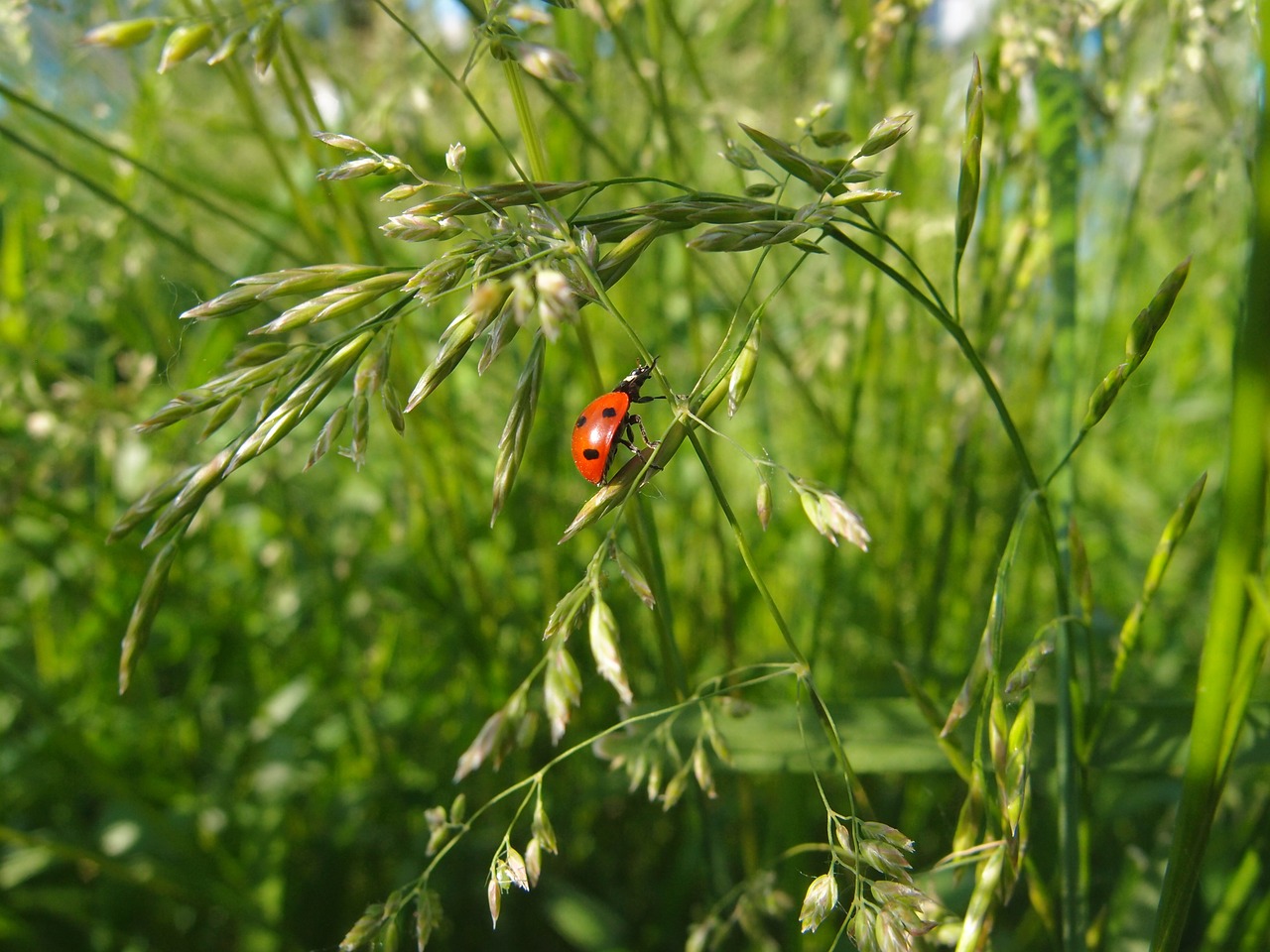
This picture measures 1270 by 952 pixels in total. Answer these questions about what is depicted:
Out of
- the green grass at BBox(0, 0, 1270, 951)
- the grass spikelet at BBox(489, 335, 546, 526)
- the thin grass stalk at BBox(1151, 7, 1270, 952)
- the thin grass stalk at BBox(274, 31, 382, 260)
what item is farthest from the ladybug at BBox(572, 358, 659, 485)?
the thin grass stalk at BBox(1151, 7, 1270, 952)

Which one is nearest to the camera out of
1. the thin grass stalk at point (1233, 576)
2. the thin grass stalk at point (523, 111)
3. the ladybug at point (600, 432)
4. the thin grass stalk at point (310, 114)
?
the thin grass stalk at point (1233, 576)

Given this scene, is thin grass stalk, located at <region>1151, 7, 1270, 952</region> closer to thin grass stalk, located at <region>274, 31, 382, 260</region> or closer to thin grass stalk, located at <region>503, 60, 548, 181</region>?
thin grass stalk, located at <region>503, 60, 548, 181</region>

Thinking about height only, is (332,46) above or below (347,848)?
above

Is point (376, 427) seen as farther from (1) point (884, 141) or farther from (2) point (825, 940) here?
(1) point (884, 141)

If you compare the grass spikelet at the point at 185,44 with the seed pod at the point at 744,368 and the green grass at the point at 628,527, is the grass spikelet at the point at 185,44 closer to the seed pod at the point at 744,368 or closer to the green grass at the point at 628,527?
the green grass at the point at 628,527

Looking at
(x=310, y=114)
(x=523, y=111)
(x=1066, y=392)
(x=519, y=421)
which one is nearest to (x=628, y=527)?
(x=519, y=421)

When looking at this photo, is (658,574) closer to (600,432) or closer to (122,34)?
(600,432)

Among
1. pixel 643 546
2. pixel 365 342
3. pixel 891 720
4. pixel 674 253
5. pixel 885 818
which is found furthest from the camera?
pixel 674 253

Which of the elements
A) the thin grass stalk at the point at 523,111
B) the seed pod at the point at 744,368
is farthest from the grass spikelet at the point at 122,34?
the seed pod at the point at 744,368

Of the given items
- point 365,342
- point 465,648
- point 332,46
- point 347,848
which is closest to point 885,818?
point 465,648
